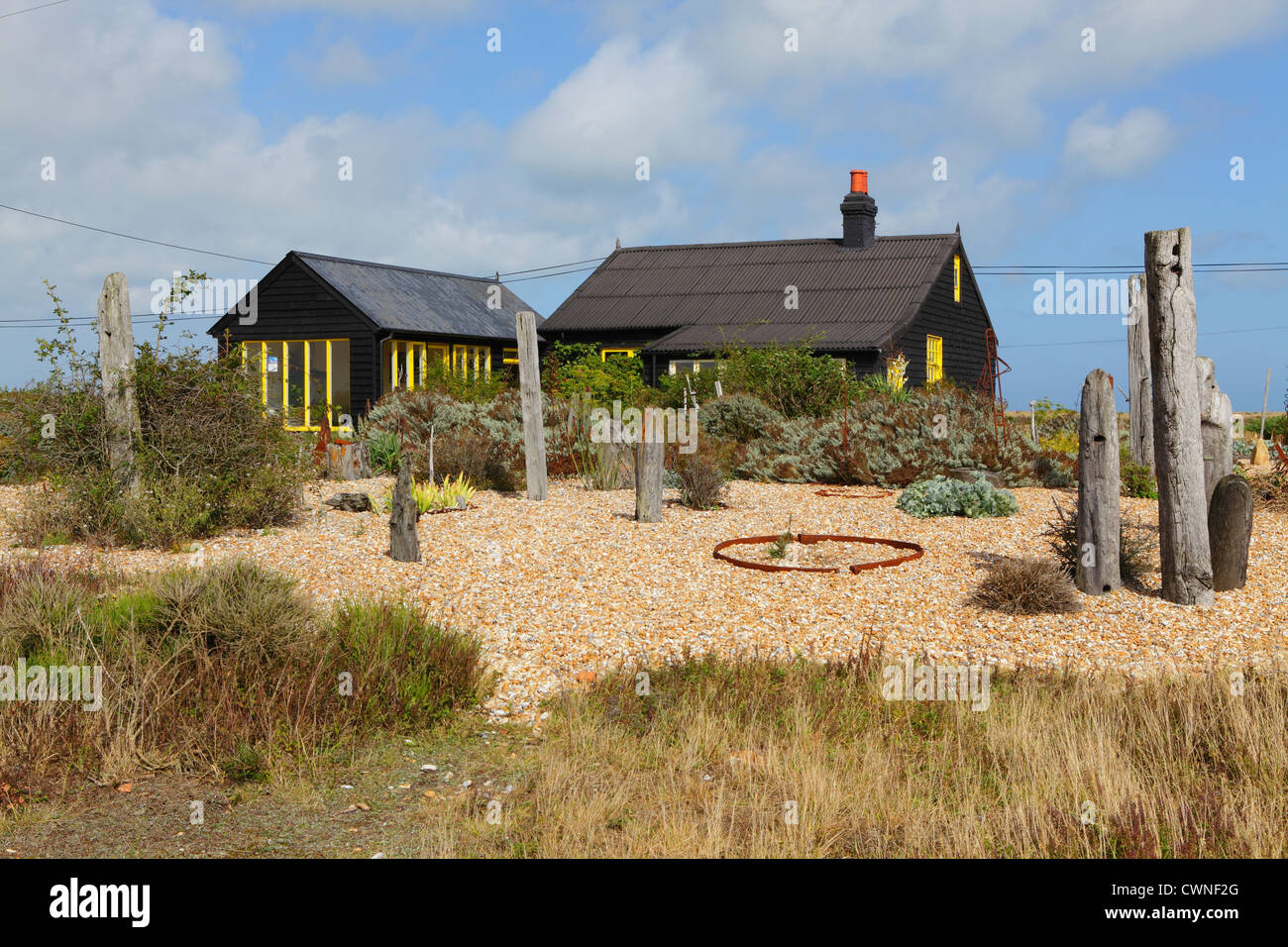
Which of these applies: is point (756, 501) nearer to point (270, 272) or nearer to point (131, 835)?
point (131, 835)

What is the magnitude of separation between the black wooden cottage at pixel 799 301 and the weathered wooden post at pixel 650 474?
45.9ft

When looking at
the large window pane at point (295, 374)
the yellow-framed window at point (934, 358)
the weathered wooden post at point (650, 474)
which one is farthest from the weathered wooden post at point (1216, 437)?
the large window pane at point (295, 374)

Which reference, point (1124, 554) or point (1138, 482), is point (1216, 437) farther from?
point (1138, 482)

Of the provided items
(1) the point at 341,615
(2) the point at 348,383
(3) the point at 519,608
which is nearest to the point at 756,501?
(3) the point at 519,608

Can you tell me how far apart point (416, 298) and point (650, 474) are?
1879 cm

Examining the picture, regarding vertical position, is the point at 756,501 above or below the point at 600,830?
above

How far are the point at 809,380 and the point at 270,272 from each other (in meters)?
14.2

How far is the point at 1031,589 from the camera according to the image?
7988 mm

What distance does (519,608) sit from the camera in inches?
316

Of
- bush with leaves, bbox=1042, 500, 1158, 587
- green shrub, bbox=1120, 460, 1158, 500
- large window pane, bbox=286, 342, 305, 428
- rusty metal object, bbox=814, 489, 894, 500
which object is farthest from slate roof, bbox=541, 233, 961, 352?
bush with leaves, bbox=1042, 500, 1158, 587

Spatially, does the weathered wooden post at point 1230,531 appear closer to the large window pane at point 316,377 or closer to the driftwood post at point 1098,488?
A: the driftwood post at point 1098,488

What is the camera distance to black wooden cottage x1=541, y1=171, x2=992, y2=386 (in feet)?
85.2

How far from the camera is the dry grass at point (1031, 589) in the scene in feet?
26.0

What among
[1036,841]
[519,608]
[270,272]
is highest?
[270,272]
